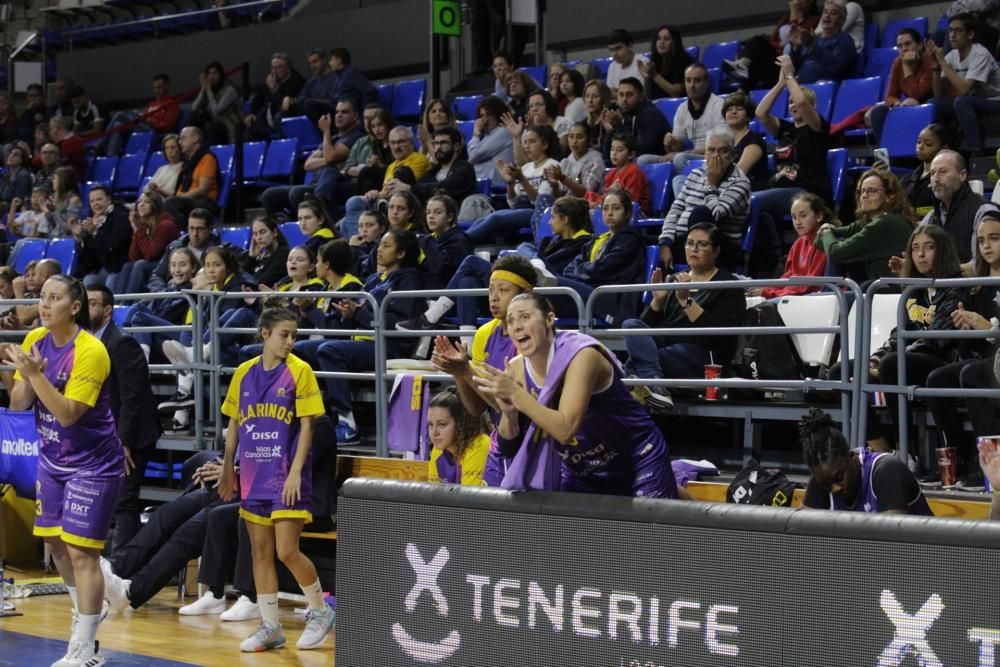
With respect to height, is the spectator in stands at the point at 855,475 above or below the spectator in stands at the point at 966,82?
below

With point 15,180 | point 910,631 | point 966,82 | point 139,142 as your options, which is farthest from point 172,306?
point 910,631

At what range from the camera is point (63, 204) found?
1468 cm

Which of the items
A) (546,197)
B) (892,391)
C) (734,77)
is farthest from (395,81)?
(892,391)

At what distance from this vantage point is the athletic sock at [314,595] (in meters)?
7.54

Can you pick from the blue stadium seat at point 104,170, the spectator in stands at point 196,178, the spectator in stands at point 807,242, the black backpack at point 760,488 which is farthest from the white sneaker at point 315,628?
the blue stadium seat at point 104,170

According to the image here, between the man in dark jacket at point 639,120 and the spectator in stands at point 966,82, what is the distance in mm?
2114

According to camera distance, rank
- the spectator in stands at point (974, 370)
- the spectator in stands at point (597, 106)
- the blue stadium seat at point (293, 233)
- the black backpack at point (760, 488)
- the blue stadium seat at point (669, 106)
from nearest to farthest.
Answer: the spectator in stands at point (974, 370), the black backpack at point (760, 488), the spectator in stands at point (597, 106), the blue stadium seat at point (669, 106), the blue stadium seat at point (293, 233)

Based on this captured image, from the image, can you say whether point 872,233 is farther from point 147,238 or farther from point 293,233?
point 147,238

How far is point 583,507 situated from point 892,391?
111 inches

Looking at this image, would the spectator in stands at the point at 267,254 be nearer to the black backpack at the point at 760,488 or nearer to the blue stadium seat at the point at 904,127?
the blue stadium seat at the point at 904,127

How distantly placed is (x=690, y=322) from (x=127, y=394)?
3.61 metres

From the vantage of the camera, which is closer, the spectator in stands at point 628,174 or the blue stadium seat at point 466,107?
the spectator in stands at point 628,174

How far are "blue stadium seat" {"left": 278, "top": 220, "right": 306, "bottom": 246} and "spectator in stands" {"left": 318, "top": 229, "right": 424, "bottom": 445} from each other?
116 inches

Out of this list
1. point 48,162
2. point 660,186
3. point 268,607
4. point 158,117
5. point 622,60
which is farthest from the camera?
point 158,117
